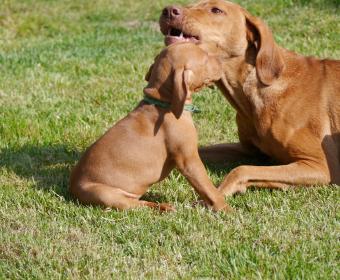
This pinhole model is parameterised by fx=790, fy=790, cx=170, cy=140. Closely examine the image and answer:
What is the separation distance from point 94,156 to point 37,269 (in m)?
1.35

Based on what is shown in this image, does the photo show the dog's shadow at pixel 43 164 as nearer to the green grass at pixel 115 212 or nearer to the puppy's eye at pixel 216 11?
the green grass at pixel 115 212

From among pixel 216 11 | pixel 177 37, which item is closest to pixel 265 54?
pixel 216 11

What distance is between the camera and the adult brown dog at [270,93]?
632 centimetres

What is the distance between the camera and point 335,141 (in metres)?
6.50

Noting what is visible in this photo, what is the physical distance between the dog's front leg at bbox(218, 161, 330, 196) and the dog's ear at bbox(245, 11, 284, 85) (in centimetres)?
74

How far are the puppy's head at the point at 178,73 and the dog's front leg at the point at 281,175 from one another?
812 mm

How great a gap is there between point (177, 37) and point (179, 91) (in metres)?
0.91

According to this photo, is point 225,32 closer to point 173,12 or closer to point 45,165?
point 173,12

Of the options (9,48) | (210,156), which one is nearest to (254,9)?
(9,48)

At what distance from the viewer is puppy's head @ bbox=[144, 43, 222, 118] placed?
5.59 meters

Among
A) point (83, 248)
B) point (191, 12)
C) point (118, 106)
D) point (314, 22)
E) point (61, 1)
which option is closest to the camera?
point (83, 248)

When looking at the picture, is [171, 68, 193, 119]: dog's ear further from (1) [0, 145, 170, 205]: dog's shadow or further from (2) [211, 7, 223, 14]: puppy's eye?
(2) [211, 7, 223, 14]: puppy's eye

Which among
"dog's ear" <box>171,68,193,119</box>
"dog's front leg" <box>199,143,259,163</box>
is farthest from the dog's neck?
"dog's ear" <box>171,68,193,119</box>

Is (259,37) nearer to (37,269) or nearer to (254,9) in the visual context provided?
(37,269)
